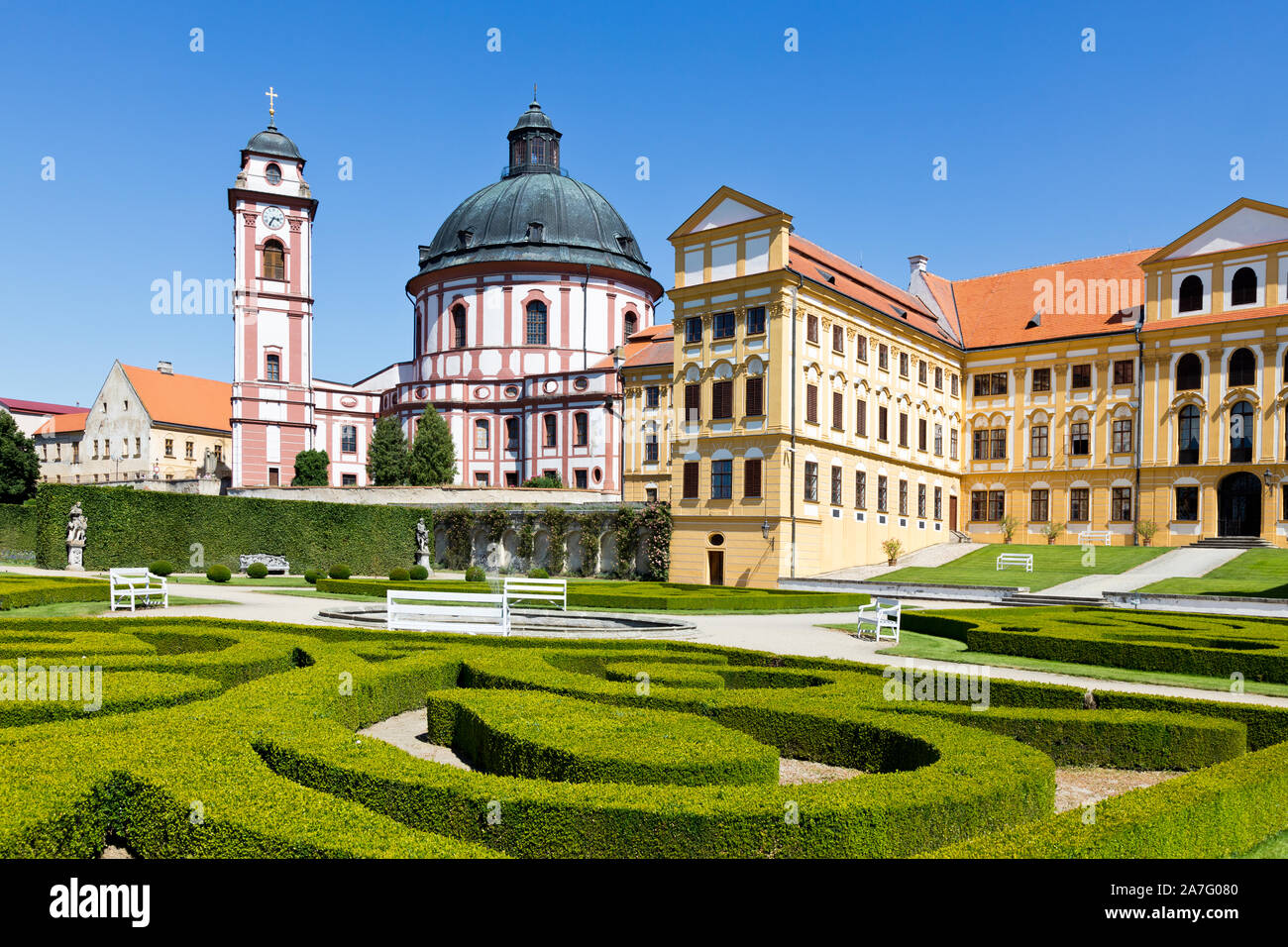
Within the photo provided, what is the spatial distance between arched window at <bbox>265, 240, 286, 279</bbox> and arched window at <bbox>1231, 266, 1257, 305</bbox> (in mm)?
53639

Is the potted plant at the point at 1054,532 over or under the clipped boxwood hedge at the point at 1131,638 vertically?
over

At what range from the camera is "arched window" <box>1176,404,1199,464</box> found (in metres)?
44.5

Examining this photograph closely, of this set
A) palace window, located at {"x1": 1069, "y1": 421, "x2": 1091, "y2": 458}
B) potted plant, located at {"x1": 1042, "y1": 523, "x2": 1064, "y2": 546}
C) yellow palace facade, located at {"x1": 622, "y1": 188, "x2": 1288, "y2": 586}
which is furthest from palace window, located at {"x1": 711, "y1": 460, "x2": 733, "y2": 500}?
palace window, located at {"x1": 1069, "y1": 421, "x2": 1091, "y2": 458}

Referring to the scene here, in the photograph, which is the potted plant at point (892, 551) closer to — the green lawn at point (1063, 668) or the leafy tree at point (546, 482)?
the leafy tree at point (546, 482)

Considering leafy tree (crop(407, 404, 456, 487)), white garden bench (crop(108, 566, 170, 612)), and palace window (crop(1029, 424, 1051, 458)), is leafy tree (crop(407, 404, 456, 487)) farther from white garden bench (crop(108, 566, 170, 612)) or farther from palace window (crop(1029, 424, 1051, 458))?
white garden bench (crop(108, 566, 170, 612))

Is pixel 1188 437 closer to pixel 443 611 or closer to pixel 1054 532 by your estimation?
pixel 1054 532

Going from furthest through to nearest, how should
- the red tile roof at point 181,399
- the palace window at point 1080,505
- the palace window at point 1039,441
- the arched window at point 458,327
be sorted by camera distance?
1. the red tile roof at point 181,399
2. the arched window at point 458,327
3. the palace window at point 1039,441
4. the palace window at point 1080,505

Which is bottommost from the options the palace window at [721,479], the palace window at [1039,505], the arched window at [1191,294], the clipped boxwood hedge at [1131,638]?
the clipped boxwood hedge at [1131,638]

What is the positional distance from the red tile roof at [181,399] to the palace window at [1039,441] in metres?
55.4

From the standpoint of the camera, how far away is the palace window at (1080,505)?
4759 cm

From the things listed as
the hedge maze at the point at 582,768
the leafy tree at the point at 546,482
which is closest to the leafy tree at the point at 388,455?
the leafy tree at the point at 546,482
